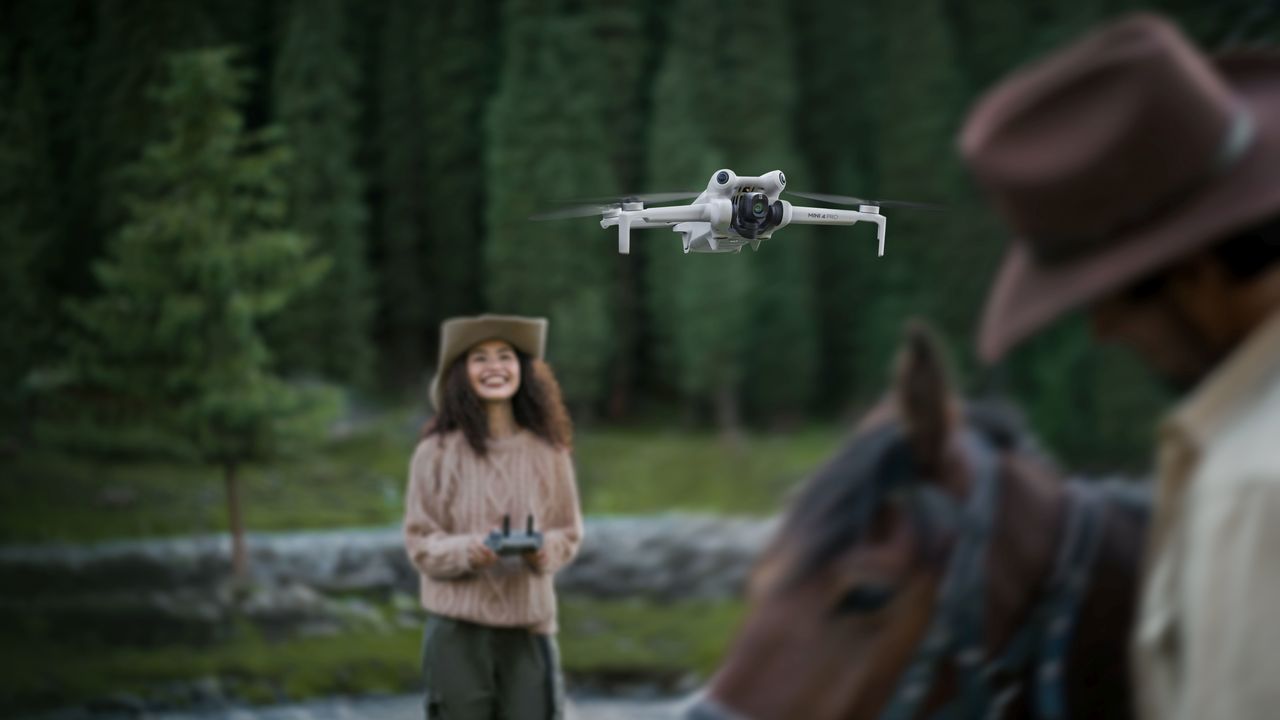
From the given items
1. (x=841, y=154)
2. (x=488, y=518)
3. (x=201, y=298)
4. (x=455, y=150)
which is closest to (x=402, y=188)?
(x=455, y=150)

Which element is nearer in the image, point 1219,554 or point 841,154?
point 1219,554

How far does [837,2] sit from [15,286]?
211 inches

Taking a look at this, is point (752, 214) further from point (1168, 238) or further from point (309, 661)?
point (309, 661)

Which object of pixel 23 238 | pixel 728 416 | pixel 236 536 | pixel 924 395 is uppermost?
pixel 23 238

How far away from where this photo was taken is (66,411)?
6.71m

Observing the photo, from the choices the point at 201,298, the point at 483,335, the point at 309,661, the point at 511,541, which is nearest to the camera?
the point at 511,541

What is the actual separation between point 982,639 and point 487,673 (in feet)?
6.18

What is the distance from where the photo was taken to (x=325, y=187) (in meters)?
7.35

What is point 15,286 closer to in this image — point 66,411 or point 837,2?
point 66,411

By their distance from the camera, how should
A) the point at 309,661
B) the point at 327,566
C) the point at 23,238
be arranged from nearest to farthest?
1. the point at 309,661
2. the point at 327,566
3. the point at 23,238

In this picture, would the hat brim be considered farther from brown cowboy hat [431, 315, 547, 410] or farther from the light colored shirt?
brown cowboy hat [431, 315, 547, 410]

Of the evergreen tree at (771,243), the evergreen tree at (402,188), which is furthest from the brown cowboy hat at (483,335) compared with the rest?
the evergreen tree at (402,188)

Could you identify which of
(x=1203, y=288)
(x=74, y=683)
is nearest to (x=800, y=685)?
(x=1203, y=288)

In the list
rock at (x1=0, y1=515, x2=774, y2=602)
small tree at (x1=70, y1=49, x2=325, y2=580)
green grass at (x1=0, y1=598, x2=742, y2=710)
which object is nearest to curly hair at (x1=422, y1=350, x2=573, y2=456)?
green grass at (x1=0, y1=598, x2=742, y2=710)
